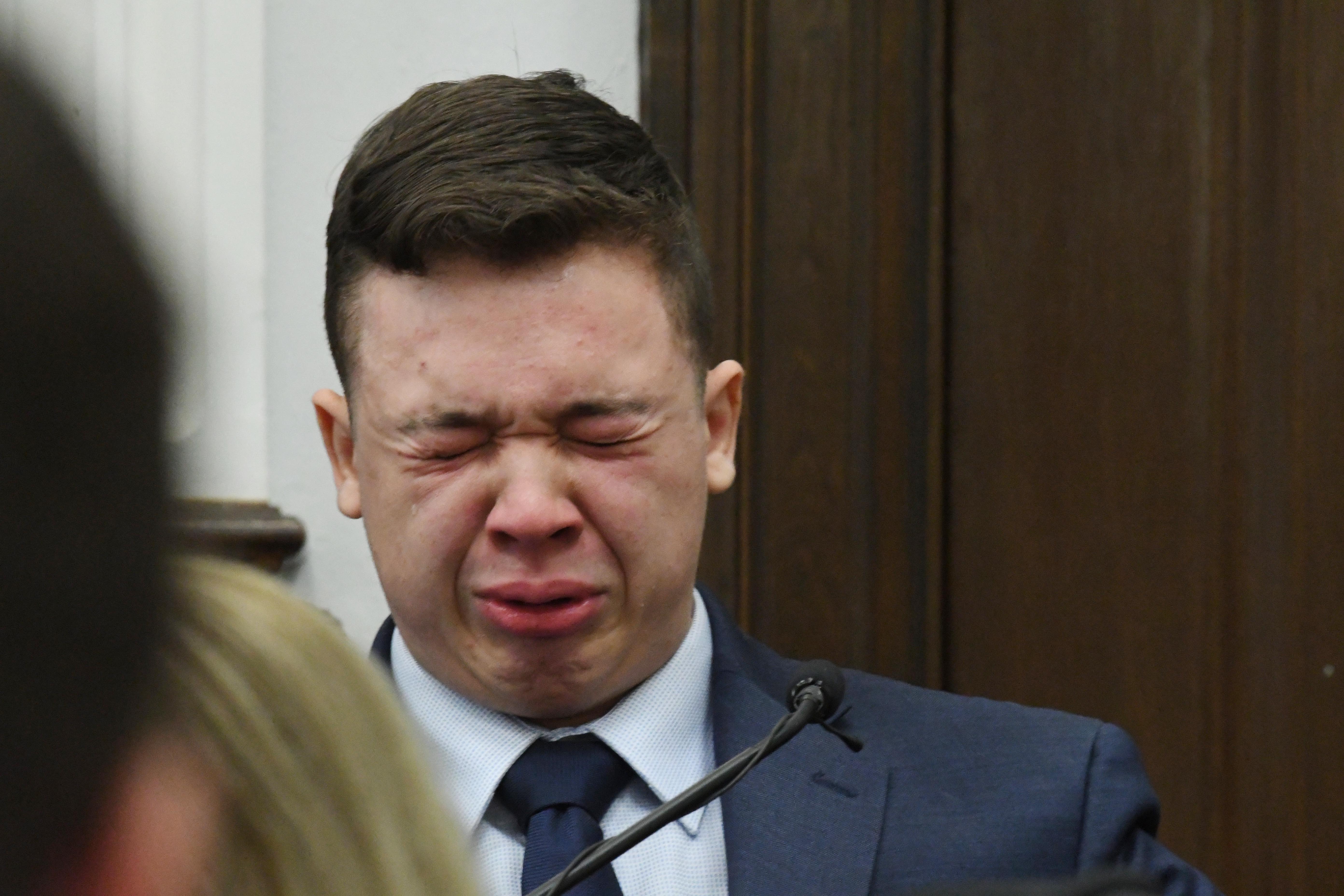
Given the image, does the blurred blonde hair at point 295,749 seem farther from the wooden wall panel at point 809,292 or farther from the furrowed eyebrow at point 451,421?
the wooden wall panel at point 809,292

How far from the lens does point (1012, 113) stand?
201 centimetres

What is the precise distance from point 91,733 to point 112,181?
16cm

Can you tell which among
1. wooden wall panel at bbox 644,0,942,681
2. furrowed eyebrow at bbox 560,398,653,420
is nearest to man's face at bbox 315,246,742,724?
furrowed eyebrow at bbox 560,398,653,420

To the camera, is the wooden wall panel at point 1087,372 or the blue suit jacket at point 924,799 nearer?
the blue suit jacket at point 924,799

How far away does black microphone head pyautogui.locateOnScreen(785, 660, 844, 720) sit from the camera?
114 cm

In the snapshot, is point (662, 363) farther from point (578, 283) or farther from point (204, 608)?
point (204, 608)

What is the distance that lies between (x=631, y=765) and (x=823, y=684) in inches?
14.8

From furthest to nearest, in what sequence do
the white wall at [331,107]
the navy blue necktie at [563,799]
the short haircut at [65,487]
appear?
the white wall at [331,107] < the navy blue necktie at [563,799] < the short haircut at [65,487]

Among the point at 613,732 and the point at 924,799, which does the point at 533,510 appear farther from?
the point at 924,799

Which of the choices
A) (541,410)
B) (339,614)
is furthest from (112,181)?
(339,614)

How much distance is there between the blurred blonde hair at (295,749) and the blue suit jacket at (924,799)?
0.90m

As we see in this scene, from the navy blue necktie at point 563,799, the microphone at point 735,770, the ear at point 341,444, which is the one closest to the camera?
the microphone at point 735,770

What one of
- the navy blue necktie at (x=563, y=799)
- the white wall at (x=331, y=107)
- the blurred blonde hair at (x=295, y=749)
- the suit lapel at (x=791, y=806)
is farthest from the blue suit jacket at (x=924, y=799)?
the blurred blonde hair at (x=295, y=749)

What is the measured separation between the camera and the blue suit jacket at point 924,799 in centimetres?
146
